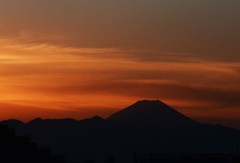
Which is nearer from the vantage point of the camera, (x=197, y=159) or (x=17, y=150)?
(x=17, y=150)

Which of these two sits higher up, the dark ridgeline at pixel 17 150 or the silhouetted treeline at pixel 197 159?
the silhouetted treeline at pixel 197 159

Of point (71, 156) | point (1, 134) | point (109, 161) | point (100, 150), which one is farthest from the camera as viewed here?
point (100, 150)

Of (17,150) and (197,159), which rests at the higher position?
(197,159)

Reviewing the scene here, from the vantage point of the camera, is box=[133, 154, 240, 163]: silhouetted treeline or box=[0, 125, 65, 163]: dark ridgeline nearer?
box=[0, 125, 65, 163]: dark ridgeline

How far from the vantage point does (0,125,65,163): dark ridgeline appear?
38.7 m

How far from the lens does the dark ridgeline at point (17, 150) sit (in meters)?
38.7

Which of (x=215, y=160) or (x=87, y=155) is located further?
(x=87, y=155)

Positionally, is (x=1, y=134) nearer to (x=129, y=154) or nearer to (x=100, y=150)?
(x=129, y=154)

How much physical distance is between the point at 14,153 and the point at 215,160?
1431 inches

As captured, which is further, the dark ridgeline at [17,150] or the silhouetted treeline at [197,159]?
the silhouetted treeline at [197,159]

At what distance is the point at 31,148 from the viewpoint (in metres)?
39.8

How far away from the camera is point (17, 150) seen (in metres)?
39.2

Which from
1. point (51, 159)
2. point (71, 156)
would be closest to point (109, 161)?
point (51, 159)

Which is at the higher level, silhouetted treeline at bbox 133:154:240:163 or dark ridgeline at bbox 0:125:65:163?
silhouetted treeline at bbox 133:154:240:163
